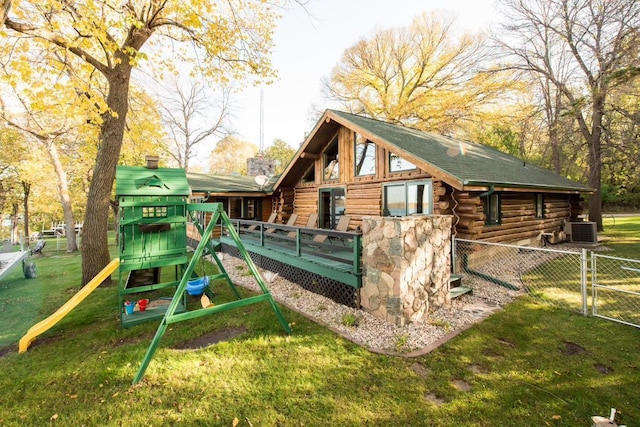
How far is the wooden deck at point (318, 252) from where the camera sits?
5.75 metres

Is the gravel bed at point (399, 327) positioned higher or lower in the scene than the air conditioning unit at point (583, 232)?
lower

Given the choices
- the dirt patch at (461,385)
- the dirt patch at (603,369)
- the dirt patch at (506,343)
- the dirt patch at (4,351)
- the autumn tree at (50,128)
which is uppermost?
the autumn tree at (50,128)

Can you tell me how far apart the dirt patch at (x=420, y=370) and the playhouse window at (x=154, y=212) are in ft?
19.7

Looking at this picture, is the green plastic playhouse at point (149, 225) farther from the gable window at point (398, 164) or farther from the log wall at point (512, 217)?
the log wall at point (512, 217)

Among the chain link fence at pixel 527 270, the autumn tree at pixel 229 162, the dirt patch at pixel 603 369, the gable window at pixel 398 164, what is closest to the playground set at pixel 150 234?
the dirt patch at pixel 603 369

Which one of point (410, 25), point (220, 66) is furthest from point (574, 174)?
point (220, 66)

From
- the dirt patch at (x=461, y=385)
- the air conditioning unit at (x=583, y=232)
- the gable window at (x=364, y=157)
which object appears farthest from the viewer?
the air conditioning unit at (x=583, y=232)

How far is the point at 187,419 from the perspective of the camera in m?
3.01

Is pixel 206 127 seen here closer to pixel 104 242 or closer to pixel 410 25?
pixel 410 25

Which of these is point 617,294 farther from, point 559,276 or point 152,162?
point 152,162

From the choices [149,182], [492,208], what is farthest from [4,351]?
[492,208]

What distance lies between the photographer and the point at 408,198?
31.6 ft

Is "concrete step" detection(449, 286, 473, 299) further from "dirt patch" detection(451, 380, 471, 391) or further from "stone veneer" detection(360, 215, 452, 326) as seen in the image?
"dirt patch" detection(451, 380, 471, 391)

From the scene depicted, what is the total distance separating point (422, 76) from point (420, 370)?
24472 mm
